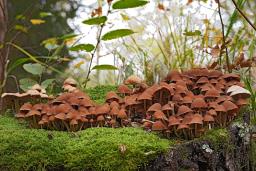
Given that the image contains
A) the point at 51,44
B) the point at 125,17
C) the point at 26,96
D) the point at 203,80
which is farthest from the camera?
the point at 125,17

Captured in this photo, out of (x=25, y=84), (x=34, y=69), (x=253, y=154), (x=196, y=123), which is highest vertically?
(x=34, y=69)

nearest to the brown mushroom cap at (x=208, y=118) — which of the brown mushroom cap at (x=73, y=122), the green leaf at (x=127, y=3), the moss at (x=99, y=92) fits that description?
the brown mushroom cap at (x=73, y=122)

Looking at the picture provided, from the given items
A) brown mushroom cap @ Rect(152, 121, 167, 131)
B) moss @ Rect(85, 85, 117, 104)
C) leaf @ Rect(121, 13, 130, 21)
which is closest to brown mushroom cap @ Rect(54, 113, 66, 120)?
brown mushroom cap @ Rect(152, 121, 167, 131)

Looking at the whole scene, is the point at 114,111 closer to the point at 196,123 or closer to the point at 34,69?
the point at 196,123

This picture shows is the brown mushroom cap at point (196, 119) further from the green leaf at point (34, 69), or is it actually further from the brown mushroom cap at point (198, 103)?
the green leaf at point (34, 69)

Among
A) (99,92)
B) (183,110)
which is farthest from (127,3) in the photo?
(183,110)

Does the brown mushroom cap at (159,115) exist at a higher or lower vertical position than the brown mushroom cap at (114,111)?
lower

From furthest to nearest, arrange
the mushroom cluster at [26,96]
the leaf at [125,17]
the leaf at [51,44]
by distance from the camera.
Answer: the leaf at [125,17]
the leaf at [51,44]
the mushroom cluster at [26,96]
